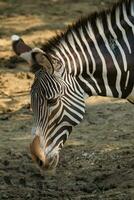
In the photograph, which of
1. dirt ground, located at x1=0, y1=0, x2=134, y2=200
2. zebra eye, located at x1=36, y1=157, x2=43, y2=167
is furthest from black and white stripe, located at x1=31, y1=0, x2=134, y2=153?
dirt ground, located at x1=0, y1=0, x2=134, y2=200

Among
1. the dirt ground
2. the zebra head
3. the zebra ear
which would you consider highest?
the zebra ear

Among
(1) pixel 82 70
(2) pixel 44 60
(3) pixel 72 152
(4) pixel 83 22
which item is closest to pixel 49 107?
(2) pixel 44 60

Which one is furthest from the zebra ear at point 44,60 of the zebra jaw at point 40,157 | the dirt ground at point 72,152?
the dirt ground at point 72,152

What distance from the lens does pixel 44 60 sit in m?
5.67

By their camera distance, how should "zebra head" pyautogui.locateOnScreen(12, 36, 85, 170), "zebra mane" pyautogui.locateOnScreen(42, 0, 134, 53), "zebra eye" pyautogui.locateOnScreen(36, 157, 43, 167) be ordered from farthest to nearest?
"zebra mane" pyautogui.locateOnScreen(42, 0, 134, 53), "zebra eye" pyautogui.locateOnScreen(36, 157, 43, 167), "zebra head" pyautogui.locateOnScreen(12, 36, 85, 170)

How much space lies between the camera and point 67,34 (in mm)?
6203

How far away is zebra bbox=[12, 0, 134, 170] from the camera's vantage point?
5.85 metres

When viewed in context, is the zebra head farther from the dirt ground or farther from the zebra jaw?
the dirt ground

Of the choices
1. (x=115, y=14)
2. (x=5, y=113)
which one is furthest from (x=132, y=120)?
(x=115, y=14)

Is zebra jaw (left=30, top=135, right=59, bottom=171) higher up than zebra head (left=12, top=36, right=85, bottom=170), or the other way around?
zebra head (left=12, top=36, right=85, bottom=170)

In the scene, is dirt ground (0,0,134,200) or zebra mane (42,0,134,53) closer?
zebra mane (42,0,134,53)


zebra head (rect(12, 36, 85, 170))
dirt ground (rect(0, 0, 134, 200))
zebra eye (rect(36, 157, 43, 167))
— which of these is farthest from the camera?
dirt ground (rect(0, 0, 134, 200))

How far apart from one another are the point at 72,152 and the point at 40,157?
2.65m

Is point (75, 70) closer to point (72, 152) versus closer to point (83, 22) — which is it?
point (83, 22)
